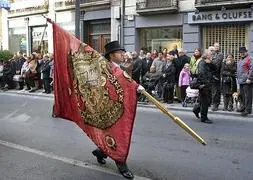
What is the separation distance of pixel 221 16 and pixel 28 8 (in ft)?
49.3

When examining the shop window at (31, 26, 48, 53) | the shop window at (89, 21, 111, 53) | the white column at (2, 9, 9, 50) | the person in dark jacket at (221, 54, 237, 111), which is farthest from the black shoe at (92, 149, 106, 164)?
the white column at (2, 9, 9, 50)

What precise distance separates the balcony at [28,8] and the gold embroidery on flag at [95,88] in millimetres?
22346

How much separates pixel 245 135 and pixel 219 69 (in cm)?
416

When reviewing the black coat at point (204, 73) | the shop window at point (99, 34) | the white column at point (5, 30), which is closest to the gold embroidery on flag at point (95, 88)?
the black coat at point (204, 73)

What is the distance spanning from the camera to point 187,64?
14859 mm

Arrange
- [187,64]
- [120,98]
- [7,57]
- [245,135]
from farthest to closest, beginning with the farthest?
[7,57], [187,64], [245,135], [120,98]

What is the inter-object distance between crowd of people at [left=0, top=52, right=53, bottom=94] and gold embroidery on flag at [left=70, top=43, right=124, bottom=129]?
41.5 feet

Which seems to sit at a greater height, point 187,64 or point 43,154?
point 187,64

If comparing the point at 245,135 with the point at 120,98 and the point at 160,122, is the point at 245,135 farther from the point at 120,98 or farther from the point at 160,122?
the point at 120,98

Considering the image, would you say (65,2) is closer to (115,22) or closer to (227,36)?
(115,22)

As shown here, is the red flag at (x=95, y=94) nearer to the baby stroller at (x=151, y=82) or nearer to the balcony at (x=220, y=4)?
the baby stroller at (x=151, y=82)

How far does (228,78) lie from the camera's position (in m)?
13.1

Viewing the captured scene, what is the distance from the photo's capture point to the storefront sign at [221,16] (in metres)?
17.6

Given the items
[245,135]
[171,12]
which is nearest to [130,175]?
[245,135]
